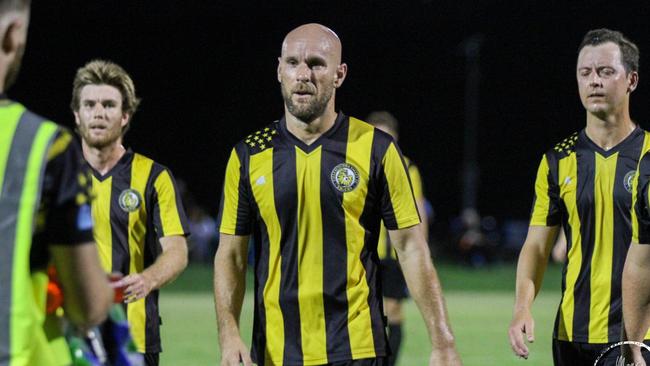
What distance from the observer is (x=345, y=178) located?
4.53 m

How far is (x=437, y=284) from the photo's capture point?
4469 millimetres

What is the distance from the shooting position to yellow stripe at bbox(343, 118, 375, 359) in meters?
4.50

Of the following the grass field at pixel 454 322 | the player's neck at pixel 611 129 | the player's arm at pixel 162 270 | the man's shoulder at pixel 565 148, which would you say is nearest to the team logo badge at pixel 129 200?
the player's arm at pixel 162 270

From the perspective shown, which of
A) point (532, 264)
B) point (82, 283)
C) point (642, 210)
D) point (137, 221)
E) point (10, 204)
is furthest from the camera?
point (137, 221)

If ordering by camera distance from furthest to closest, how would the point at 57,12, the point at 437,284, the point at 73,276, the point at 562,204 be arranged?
the point at 57,12 < the point at 562,204 < the point at 437,284 < the point at 73,276

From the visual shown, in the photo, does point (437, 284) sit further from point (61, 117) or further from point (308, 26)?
point (61, 117)

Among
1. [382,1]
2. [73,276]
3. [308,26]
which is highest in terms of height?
[382,1]

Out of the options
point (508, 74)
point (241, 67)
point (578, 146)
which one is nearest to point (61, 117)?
point (241, 67)

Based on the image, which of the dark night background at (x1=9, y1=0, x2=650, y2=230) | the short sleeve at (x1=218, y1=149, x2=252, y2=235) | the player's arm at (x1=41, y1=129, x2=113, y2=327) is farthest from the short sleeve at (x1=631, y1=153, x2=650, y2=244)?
the dark night background at (x1=9, y1=0, x2=650, y2=230)

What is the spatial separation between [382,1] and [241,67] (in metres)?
8.26

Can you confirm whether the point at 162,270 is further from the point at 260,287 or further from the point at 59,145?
the point at 59,145

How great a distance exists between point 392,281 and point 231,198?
4.65 metres

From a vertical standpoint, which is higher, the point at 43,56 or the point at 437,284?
the point at 43,56

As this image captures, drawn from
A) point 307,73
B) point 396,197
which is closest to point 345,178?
point 396,197
